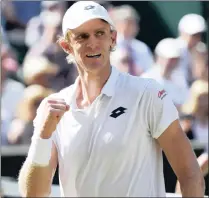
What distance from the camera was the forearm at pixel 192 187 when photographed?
10.8 feet

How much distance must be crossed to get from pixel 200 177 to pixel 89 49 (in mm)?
773

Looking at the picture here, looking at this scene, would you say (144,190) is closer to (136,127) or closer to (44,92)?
(136,127)

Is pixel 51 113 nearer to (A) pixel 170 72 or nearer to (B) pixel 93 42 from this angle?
(B) pixel 93 42

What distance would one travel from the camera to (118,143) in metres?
3.35

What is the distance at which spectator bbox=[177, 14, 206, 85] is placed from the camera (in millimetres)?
8203

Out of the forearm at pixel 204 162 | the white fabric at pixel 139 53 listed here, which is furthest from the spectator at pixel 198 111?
the forearm at pixel 204 162

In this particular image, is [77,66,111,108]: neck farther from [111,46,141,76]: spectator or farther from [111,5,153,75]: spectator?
[111,5,153,75]: spectator

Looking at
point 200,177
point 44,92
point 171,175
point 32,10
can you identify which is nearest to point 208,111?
point 171,175

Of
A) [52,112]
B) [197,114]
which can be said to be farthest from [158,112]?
[197,114]

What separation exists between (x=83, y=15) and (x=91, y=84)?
0.35 meters

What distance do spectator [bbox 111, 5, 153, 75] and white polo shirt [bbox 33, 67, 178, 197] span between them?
4509mm

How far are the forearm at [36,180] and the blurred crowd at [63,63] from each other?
12.3 feet

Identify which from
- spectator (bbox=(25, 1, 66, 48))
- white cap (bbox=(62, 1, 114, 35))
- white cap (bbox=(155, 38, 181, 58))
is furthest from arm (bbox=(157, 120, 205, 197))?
spectator (bbox=(25, 1, 66, 48))

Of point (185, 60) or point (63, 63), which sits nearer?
point (63, 63)
